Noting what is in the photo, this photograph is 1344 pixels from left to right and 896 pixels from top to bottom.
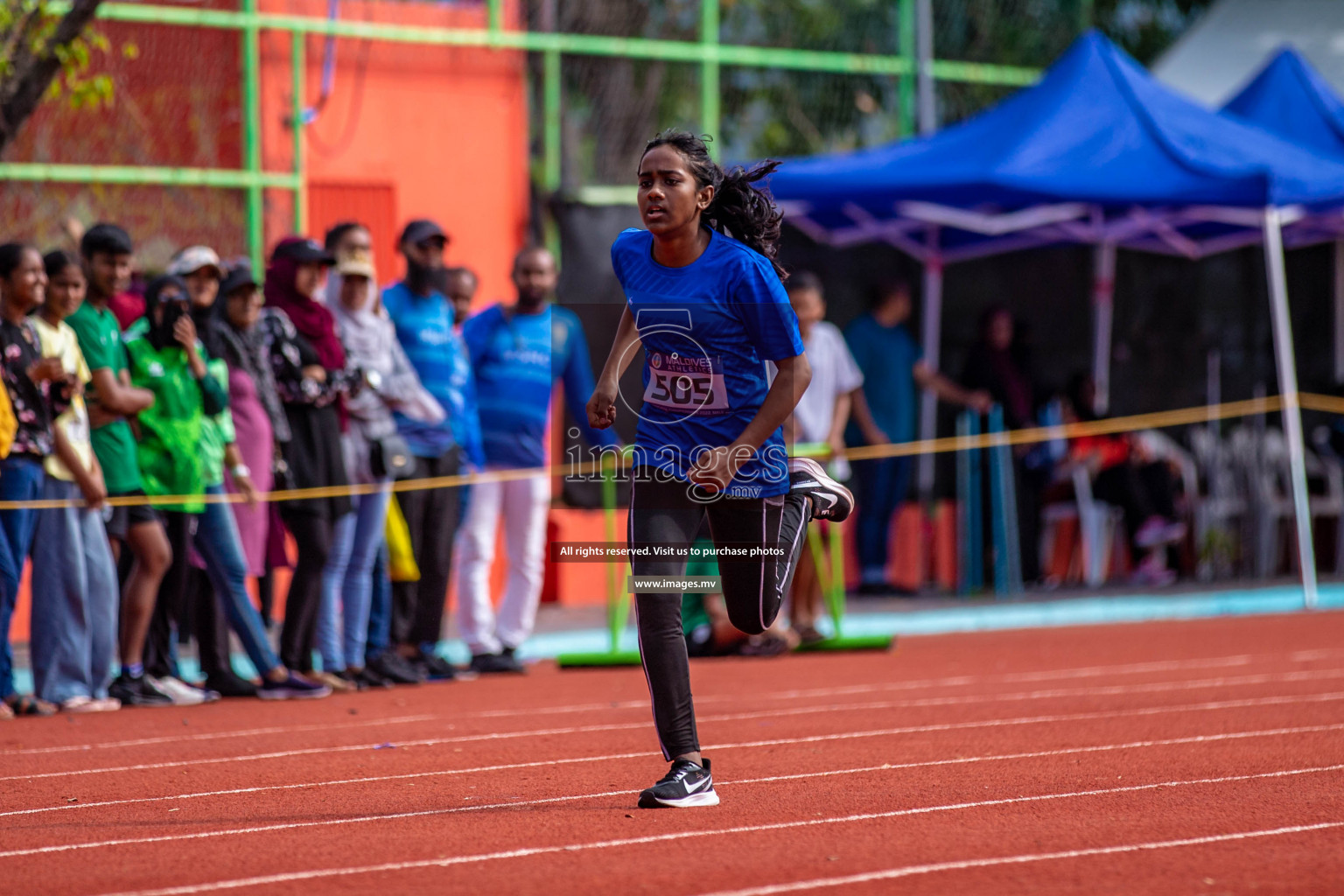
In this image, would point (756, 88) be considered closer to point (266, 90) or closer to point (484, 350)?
point (266, 90)

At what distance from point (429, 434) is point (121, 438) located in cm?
179

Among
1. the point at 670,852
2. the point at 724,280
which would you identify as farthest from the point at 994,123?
the point at 670,852

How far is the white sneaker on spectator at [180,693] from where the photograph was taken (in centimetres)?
967

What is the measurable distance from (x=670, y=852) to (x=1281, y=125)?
1236 centimetres

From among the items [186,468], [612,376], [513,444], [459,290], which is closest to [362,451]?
[186,468]

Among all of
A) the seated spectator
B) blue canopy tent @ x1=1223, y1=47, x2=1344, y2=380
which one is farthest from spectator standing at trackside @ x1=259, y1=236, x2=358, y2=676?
blue canopy tent @ x1=1223, y1=47, x2=1344, y2=380

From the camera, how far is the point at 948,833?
18.7ft

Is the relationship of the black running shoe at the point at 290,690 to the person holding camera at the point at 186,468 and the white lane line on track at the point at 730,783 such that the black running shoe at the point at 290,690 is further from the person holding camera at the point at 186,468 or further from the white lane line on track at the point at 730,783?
the white lane line on track at the point at 730,783

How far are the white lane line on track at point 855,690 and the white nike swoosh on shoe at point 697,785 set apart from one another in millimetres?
2901

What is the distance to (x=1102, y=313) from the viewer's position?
1641 centimetres

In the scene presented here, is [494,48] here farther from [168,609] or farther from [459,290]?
[168,609]

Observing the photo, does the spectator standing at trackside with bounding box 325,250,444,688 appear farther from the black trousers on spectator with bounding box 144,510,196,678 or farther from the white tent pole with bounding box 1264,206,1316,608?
the white tent pole with bounding box 1264,206,1316,608

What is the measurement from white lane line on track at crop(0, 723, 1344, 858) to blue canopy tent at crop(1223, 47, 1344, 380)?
8.78 metres

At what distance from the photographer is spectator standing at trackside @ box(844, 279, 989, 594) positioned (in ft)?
49.8
